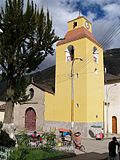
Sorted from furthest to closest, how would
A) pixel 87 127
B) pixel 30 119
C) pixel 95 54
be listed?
pixel 30 119 → pixel 95 54 → pixel 87 127

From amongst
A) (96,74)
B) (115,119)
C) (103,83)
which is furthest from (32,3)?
(115,119)

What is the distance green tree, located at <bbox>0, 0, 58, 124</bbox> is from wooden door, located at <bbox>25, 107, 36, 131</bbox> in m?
20.4

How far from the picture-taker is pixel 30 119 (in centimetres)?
3881

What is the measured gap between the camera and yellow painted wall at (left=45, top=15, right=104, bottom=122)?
108 feet

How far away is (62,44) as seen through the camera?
1459 inches

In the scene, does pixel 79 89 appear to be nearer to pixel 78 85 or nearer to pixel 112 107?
pixel 78 85

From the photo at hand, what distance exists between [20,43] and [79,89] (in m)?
17.6

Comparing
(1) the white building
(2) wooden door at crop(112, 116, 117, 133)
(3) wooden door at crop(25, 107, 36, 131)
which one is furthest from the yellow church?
(2) wooden door at crop(112, 116, 117, 133)

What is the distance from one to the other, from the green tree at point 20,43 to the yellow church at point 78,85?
15.1m

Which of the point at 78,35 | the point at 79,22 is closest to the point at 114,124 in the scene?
the point at 78,35

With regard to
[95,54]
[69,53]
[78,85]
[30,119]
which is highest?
[69,53]

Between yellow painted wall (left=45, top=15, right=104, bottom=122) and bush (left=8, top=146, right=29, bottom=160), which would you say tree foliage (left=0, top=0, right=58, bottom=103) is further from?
yellow painted wall (left=45, top=15, right=104, bottom=122)

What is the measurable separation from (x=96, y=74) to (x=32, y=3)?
2016 centimetres

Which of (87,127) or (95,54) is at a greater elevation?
(95,54)
